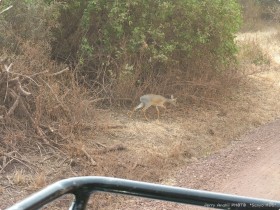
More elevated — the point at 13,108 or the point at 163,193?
the point at 163,193

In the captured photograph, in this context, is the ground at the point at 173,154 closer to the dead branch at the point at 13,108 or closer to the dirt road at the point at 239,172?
the dirt road at the point at 239,172

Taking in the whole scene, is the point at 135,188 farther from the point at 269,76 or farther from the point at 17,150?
the point at 269,76

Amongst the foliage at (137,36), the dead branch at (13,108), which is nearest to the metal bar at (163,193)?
the dead branch at (13,108)

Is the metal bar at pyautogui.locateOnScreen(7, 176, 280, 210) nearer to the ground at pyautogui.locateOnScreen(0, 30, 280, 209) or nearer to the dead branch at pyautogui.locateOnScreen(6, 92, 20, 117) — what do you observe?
the ground at pyautogui.locateOnScreen(0, 30, 280, 209)

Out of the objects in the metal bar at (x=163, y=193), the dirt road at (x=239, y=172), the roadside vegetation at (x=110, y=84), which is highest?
the metal bar at (x=163, y=193)

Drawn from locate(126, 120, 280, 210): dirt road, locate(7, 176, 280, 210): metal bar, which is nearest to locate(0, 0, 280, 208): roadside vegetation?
locate(126, 120, 280, 210): dirt road

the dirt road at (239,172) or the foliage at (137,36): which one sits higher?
the foliage at (137,36)

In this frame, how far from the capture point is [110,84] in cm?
838

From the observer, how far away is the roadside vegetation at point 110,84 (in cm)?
619

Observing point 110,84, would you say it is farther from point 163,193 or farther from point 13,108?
point 163,193

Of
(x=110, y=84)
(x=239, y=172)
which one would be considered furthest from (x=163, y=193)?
(x=110, y=84)

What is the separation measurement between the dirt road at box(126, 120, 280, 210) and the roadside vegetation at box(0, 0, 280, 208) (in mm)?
262

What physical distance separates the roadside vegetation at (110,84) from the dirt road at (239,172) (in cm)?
26

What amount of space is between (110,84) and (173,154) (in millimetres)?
2201
